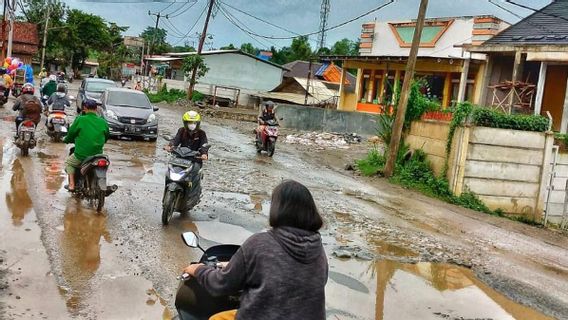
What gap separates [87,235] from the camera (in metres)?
7.15

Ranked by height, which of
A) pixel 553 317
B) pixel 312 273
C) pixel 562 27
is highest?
pixel 562 27

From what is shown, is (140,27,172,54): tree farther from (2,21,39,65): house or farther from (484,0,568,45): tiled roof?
(484,0,568,45): tiled roof

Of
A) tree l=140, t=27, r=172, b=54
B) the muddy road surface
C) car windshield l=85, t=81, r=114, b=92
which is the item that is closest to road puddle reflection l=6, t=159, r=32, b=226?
the muddy road surface

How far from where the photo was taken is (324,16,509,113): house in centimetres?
2759

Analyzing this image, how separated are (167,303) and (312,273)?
2719 millimetres

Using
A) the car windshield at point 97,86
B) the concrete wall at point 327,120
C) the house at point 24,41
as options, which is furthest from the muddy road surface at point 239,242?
the house at point 24,41

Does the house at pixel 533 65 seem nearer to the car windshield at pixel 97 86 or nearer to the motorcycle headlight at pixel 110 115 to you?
the motorcycle headlight at pixel 110 115

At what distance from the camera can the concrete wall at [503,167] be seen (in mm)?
13336

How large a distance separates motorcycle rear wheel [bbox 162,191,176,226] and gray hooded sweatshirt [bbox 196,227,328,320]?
5045 mm

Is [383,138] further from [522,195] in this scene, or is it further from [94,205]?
[94,205]

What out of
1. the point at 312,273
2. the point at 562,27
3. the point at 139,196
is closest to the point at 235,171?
the point at 139,196

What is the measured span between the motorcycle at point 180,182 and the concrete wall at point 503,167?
7341 millimetres

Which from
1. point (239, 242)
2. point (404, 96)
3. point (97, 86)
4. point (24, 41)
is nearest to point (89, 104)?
point (239, 242)

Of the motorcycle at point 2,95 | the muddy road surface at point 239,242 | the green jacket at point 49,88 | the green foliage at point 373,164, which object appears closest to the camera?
the muddy road surface at point 239,242
